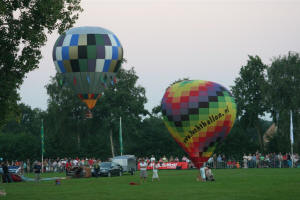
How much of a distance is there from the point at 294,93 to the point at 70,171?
4127 centimetres

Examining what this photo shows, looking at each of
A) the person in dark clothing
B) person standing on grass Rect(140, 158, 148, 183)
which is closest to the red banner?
the person in dark clothing

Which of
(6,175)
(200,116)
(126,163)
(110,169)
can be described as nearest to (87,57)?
(126,163)

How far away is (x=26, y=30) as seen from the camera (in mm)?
31359

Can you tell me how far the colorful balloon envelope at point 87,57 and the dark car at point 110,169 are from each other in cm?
1036

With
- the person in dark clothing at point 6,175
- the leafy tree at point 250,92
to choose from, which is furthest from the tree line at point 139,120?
the person in dark clothing at point 6,175

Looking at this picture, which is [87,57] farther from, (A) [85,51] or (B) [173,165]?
(B) [173,165]

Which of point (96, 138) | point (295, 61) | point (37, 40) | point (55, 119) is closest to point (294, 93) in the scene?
point (295, 61)

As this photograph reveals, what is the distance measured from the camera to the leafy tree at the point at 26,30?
1222 inches

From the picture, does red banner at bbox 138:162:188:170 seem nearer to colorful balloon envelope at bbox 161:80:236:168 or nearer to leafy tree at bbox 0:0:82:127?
colorful balloon envelope at bbox 161:80:236:168

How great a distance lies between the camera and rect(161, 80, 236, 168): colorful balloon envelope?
45.8 metres

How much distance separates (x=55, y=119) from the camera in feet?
322

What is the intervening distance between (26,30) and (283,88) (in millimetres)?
59708

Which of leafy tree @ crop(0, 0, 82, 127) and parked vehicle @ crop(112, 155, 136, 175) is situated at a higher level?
leafy tree @ crop(0, 0, 82, 127)

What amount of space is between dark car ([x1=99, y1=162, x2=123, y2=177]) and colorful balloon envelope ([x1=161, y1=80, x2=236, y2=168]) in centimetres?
846
